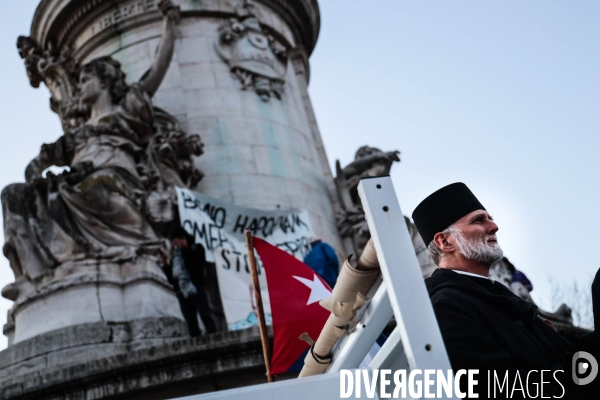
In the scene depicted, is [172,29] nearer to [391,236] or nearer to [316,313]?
[316,313]

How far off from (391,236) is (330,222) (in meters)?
10.5

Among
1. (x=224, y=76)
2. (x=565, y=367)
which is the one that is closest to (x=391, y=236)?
(x=565, y=367)

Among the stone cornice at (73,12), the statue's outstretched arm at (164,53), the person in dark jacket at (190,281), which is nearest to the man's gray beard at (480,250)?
the person in dark jacket at (190,281)

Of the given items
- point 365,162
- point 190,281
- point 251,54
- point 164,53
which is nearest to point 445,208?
point 190,281

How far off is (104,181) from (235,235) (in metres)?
2.07

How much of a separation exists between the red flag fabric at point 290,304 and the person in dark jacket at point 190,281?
2.98m

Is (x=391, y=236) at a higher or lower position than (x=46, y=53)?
lower

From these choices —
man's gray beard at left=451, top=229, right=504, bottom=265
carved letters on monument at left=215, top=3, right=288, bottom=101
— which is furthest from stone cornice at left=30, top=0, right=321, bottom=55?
man's gray beard at left=451, top=229, right=504, bottom=265

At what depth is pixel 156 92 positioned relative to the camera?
1301cm

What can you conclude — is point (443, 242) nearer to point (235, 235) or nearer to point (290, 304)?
point (290, 304)

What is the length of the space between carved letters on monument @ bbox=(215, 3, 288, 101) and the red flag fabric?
7570mm

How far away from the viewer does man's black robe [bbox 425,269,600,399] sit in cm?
299

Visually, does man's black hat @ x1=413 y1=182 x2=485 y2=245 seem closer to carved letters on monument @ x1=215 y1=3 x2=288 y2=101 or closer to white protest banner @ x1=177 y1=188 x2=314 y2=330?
white protest banner @ x1=177 y1=188 x2=314 y2=330

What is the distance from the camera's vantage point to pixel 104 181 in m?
9.65
